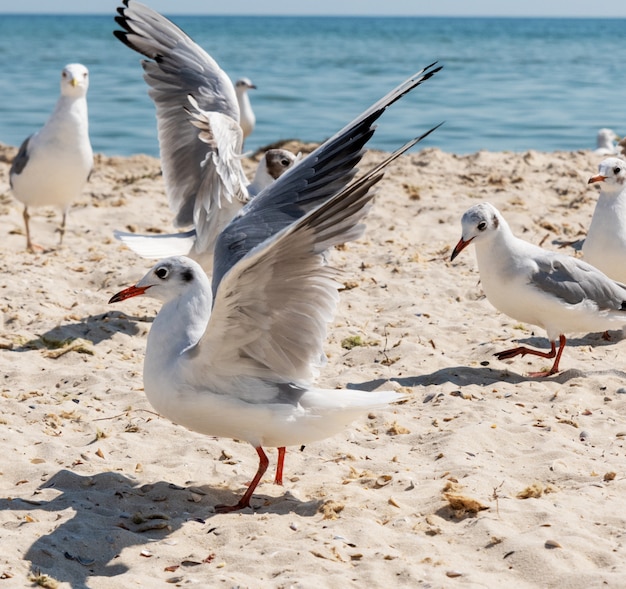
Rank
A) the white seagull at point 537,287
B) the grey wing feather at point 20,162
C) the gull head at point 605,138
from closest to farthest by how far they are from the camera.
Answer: the white seagull at point 537,287 → the grey wing feather at point 20,162 → the gull head at point 605,138

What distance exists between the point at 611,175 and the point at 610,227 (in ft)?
1.27

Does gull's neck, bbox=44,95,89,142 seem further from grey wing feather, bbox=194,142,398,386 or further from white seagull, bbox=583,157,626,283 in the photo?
grey wing feather, bbox=194,142,398,386

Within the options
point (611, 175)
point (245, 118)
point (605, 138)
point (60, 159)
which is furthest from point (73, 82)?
point (605, 138)

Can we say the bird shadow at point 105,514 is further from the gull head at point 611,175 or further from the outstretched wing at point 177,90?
the gull head at point 611,175

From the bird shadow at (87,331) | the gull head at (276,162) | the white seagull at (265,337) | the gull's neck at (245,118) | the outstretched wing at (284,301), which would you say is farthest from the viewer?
the gull's neck at (245,118)

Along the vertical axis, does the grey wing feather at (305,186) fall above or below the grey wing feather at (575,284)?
above

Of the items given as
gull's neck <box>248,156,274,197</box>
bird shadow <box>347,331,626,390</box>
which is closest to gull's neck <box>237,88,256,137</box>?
gull's neck <box>248,156,274,197</box>

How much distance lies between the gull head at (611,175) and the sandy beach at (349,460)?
1022 millimetres

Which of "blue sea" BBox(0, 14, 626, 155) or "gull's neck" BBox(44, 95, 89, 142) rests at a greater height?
"gull's neck" BBox(44, 95, 89, 142)

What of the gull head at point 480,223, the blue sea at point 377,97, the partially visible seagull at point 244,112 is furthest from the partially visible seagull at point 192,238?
the blue sea at point 377,97

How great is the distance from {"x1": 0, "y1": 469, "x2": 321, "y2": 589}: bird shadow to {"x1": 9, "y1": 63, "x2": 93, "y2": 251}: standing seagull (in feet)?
16.2

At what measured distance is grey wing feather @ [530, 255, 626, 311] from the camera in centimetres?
597

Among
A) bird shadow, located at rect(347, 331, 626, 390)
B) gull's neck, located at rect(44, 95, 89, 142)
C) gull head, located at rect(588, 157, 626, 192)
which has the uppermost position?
gull head, located at rect(588, 157, 626, 192)

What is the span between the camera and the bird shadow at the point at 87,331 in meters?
6.20
